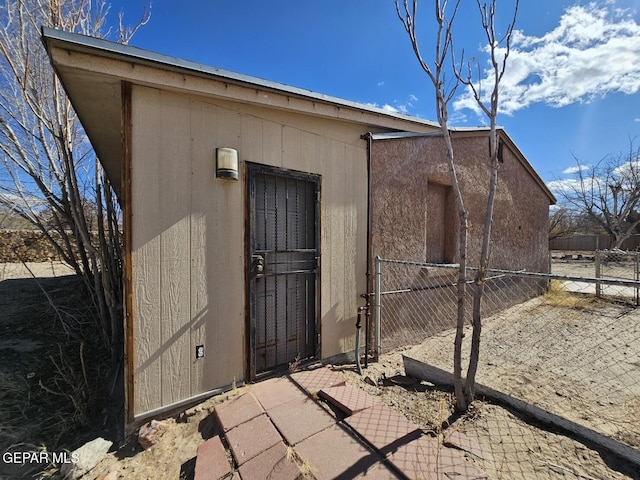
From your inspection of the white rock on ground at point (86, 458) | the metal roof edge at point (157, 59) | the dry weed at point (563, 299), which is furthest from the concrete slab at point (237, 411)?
the dry weed at point (563, 299)

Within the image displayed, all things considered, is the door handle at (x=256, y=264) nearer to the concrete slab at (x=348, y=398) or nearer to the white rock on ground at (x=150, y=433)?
the concrete slab at (x=348, y=398)

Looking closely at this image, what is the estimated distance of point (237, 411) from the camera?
92.3 inches

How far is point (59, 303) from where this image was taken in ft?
16.7

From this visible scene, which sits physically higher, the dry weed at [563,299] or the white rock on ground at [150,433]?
the dry weed at [563,299]

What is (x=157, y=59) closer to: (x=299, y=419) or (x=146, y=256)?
(x=146, y=256)

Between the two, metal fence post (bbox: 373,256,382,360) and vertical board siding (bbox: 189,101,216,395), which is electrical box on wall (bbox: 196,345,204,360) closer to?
vertical board siding (bbox: 189,101,216,395)

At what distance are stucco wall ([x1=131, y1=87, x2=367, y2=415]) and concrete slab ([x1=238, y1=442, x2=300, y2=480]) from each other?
1031mm

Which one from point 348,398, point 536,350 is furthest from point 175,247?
point 536,350

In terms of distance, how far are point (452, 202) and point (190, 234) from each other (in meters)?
4.38

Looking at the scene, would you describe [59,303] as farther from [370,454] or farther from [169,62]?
[370,454]

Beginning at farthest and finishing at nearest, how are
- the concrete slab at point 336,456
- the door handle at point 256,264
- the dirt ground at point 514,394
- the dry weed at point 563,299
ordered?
the dry weed at point 563,299
the door handle at point 256,264
the dirt ground at point 514,394
the concrete slab at point 336,456

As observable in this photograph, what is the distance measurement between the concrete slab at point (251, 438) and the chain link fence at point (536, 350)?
1.45 meters

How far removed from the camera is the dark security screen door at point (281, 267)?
9.52 feet

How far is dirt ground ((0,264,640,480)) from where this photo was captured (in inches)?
73.8
